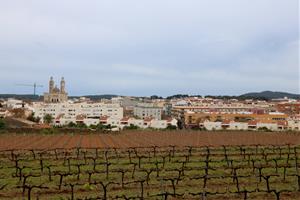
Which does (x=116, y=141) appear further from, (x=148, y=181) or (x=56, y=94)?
(x=56, y=94)

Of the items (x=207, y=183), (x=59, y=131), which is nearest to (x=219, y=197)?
(x=207, y=183)

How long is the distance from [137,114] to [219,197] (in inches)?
3964

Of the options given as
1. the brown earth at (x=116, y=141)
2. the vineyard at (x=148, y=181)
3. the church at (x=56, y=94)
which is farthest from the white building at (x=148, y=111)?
the vineyard at (x=148, y=181)

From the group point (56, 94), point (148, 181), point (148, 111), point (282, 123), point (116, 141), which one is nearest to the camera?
point (148, 181)

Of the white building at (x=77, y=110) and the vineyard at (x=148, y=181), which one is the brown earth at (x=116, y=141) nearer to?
the vineyard at (x=148, y=181)

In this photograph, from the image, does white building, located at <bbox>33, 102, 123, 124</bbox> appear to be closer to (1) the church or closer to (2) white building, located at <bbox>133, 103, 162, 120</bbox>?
(2) white building, located at <bbox>133, 103, 162, 120</bbox>

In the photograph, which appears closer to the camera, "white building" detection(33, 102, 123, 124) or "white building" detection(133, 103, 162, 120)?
"white building" detection(33, 102, 123, 124)

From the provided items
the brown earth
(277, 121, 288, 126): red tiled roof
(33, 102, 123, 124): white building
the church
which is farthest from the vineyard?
the church

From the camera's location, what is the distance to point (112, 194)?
476 inches

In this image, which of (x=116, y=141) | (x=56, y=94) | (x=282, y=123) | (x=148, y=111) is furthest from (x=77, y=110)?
(x=116, y=141)

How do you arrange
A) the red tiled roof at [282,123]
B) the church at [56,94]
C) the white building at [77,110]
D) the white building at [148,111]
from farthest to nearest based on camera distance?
the church at [56,94], the white building at [148,111], the white building at [77,110], the red tiled roof at [282,123]

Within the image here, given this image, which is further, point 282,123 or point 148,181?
point 282,123

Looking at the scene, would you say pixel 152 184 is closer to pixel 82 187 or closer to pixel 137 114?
pixel 82 187

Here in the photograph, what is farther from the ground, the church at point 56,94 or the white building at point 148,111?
the church at point 56,94
